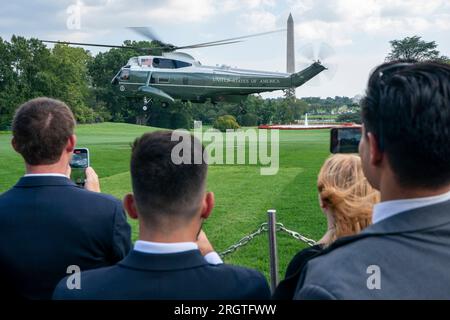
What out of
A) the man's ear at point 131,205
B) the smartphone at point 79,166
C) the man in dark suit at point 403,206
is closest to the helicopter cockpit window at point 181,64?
the smartphone at point 79,166

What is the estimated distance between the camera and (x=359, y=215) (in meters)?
2.93

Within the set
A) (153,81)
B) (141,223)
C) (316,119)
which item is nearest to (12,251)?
(141,223)

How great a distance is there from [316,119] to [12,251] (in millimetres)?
55504

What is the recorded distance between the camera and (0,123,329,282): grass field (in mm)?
8508

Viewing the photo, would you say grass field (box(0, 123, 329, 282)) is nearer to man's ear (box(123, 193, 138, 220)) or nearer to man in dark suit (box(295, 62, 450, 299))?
man's ear (box(123, 193, 138, 220))

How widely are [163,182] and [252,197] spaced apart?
1113 cm

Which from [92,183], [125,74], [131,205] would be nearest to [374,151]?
[131,205]

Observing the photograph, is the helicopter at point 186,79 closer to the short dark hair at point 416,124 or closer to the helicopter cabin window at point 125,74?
the helicopter cabin window at point 125,74

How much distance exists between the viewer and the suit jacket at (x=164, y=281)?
2.20 m

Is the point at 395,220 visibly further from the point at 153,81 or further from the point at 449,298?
the point at 153,81

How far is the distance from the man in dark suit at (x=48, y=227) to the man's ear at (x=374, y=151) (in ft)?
5.22

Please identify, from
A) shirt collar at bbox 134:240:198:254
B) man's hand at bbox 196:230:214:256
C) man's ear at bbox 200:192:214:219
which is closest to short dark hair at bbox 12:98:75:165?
man's hand at bbox 196:230:214:256

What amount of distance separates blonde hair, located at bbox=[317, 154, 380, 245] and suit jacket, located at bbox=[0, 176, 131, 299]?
114 centimetres

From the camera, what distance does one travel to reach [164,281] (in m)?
2.21
